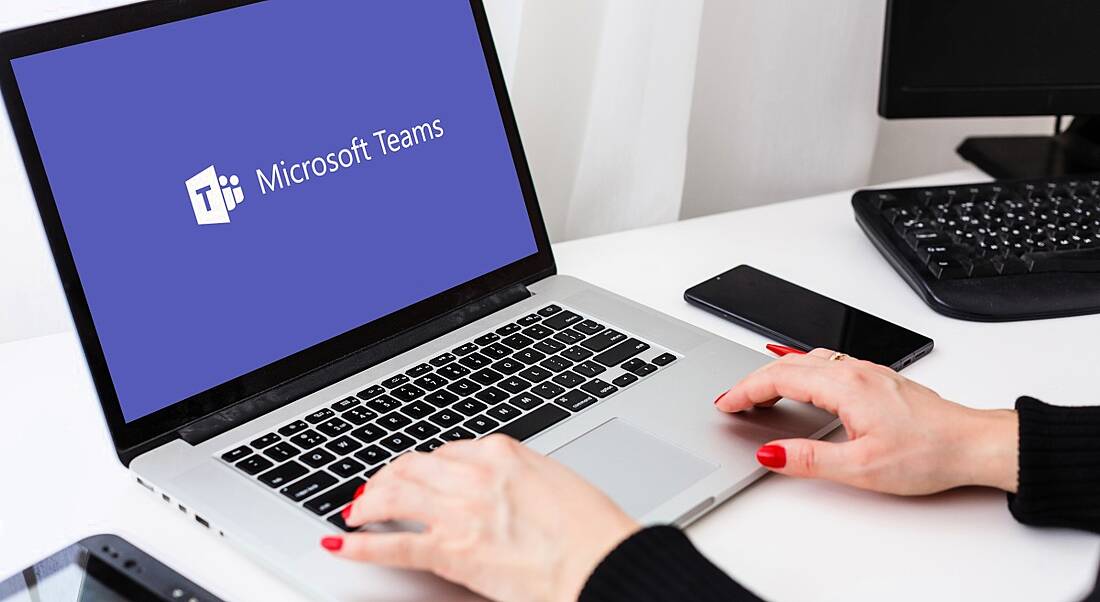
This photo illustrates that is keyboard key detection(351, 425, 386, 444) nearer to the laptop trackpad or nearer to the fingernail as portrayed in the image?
the laptop trackpad

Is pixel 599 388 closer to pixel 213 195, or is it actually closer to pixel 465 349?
pixel 465 349

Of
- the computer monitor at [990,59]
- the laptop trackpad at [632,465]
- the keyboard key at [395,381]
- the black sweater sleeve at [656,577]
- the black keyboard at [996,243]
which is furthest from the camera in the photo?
the computer monitor at [990,59]

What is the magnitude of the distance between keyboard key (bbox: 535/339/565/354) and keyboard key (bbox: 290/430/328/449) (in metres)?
0.18

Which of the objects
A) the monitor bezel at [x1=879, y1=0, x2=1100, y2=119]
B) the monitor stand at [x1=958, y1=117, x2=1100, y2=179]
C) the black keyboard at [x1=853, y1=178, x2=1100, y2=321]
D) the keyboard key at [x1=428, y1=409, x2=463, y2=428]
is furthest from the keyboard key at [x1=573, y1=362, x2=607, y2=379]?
the monitor stand at [x1=958, y1=117, x2=1100, y2=179]

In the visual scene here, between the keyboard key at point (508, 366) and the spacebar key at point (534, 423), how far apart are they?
1.9 inches

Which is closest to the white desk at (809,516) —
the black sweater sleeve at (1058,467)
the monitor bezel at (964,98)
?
the black sweater sleeve at (1058,467)

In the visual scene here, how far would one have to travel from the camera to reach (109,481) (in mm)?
688

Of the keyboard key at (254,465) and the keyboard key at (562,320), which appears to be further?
the keyboard key at (562,320)

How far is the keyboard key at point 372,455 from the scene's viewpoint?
663 mm

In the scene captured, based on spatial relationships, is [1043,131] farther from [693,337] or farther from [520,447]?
[520,447]

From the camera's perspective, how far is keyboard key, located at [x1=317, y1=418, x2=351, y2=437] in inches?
27.3

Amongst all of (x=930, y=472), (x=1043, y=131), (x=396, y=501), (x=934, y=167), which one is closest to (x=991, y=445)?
(x=930, y=472)

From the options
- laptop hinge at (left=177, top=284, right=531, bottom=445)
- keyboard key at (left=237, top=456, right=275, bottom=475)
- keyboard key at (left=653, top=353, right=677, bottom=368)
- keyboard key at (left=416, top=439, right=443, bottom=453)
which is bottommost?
keyboard key at (left=653, top=353, right=677, bottom=368)

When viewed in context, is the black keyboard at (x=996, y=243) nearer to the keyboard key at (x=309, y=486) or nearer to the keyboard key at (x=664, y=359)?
the keyboard key at (x=664, y=359)
